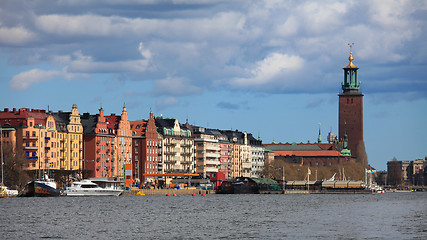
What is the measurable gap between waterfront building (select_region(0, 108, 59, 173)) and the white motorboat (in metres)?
13.9

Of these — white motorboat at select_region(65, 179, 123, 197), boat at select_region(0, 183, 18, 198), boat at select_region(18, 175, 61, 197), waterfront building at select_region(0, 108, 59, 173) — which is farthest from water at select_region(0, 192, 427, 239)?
waterfront building at select_region(0, 108, 59, 173)

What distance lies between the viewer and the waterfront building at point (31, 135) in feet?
615

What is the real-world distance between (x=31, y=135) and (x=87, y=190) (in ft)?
80.1

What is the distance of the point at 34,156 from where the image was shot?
18875cm

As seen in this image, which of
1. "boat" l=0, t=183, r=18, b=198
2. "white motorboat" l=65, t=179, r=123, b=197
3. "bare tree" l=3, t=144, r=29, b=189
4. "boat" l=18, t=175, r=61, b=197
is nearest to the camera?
"boat" l=0, t=183, r=18, b=198

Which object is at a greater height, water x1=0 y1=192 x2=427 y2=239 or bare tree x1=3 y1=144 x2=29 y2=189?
bare tree x1=3 y1=144 x2=29 y2=189

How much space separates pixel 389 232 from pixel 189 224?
69.2ft

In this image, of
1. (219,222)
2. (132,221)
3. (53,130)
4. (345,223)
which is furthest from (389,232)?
(53,130)

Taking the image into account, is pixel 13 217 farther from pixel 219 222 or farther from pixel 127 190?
pixel 127 190

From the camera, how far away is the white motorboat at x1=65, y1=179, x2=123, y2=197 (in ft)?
559

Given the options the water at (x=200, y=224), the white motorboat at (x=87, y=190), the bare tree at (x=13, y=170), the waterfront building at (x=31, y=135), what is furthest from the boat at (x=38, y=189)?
the water at (x=200, y=224)

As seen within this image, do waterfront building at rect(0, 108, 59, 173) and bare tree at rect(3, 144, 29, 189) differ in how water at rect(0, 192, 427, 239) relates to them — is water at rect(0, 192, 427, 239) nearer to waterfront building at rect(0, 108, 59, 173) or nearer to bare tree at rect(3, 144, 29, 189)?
bare tree at rect(3, 144, 29, 189)

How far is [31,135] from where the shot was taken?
189 metres

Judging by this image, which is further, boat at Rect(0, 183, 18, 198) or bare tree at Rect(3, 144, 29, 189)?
bare tree at Rect(3, 144, 29, 189)
